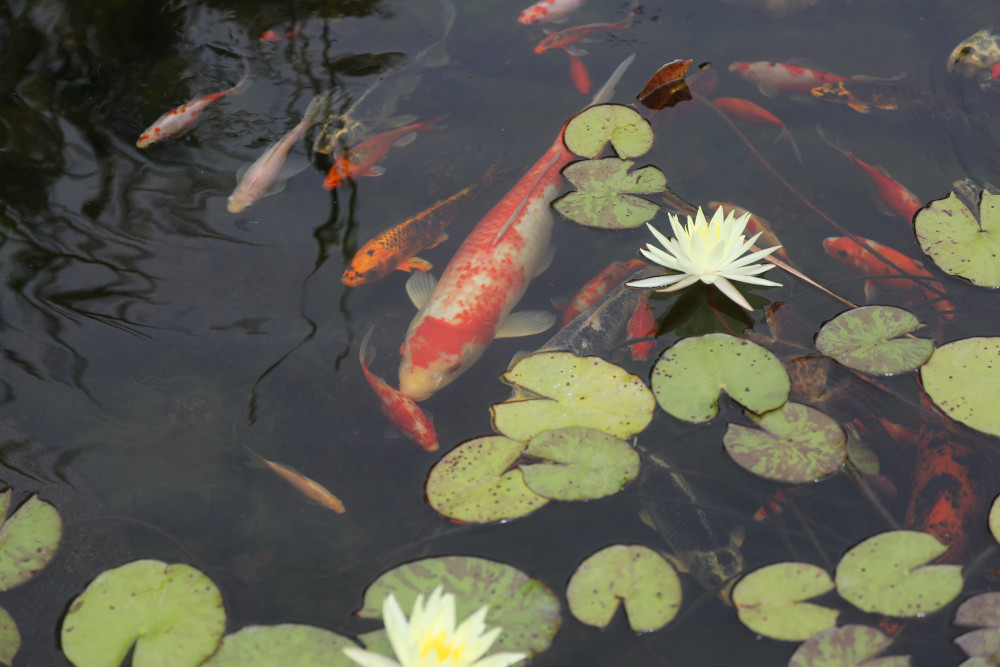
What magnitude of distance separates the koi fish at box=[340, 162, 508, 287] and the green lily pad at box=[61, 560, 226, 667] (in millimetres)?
1378

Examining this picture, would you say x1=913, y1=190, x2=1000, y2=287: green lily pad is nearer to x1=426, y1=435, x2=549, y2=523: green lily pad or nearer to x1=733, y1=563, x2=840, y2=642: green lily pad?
x1=733, y1=563, x2=840, y2=642: green lily pad

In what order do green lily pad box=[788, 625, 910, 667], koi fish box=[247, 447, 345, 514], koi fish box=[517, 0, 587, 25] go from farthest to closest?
koi fish box=[517, 0, 587, 25] → koi fish box=[247, 447, 345, 514] → green lily pad box=[788, 625, 910, 667]

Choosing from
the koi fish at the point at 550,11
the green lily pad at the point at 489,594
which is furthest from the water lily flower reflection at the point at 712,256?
the koi fish at the point at 550,11

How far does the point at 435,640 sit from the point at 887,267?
7.80 ft

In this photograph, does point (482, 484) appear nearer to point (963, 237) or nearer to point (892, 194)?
point (963, 237)

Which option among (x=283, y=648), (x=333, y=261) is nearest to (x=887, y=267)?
(x=333, y=261)

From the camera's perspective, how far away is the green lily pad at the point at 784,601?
1836 millimetres

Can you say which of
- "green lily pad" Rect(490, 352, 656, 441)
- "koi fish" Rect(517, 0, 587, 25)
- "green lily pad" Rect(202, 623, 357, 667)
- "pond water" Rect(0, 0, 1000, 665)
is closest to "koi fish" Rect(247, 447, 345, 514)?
"pond water" Rect(0, 0, 1000, 665)

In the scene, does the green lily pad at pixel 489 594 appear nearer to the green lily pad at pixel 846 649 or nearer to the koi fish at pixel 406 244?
the green lily pad at pixel 846 649

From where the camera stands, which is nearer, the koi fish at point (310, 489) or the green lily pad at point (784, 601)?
the green lily pad at point (784, 601)

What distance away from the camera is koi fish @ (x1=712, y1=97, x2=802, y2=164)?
11.1ft

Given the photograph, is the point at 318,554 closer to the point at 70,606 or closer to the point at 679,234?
the point at 70,606

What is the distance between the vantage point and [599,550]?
1.99 metres

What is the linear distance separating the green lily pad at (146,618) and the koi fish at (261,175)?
1761 mm
